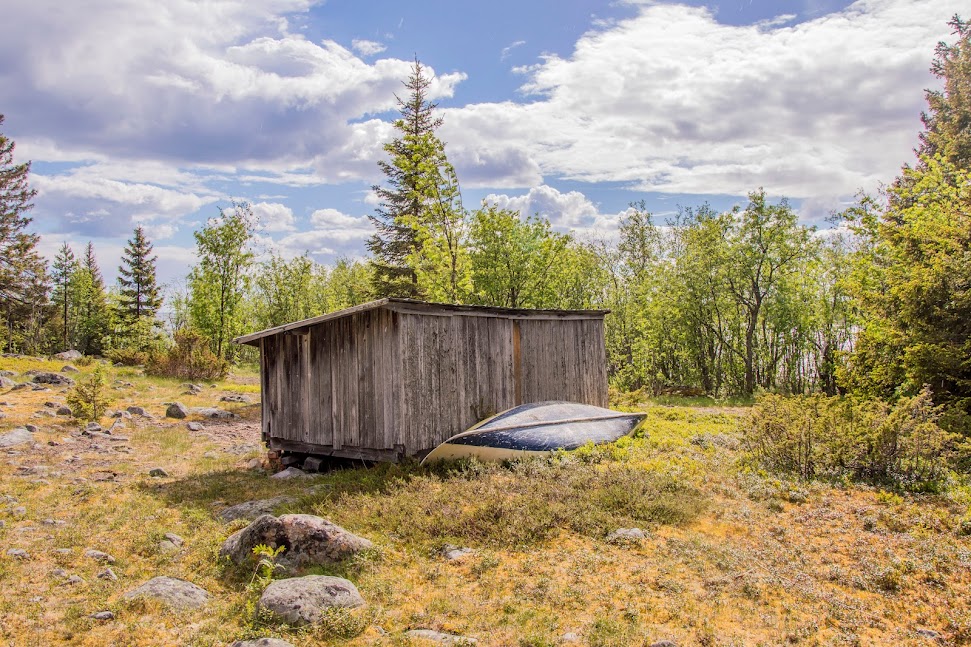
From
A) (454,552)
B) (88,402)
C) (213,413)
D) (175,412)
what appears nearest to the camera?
(454,552)

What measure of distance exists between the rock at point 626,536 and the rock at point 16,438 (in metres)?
12.6

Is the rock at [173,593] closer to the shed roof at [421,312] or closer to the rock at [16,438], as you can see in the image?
the shed roof at [421,312]

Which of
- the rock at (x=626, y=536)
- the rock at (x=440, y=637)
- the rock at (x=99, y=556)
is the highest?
the rock at (x=626, y=536)

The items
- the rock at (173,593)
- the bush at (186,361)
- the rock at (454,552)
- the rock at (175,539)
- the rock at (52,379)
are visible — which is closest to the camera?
the rock at (173,593)

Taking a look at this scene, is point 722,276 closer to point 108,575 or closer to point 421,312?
point 421,312

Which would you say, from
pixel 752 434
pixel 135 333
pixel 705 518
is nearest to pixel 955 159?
pixel 752 434

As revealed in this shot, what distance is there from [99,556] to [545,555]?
5.17 meters

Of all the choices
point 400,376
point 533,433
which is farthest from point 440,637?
point 400,376

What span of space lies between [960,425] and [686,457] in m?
4.76

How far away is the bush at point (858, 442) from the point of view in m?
8.75

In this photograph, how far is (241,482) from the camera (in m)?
11.0

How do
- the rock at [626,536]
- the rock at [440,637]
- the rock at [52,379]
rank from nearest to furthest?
the rock at [440,637] < the rock at [626,536] < the rock at [52,379]

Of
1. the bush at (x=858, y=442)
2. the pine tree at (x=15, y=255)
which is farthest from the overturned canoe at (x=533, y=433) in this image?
the pine tree at (x=15, y=255)

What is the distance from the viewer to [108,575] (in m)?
6.36
